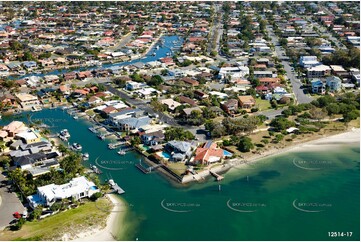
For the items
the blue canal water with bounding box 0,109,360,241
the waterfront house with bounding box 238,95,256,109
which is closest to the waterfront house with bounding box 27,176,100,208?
the blue canal water with bounding box 0,109,360,241

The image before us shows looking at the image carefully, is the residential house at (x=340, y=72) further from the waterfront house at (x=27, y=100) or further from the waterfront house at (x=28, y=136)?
the waterfront house at (x=28, y=136)

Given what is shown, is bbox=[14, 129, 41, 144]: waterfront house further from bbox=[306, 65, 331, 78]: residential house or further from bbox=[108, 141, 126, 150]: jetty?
bbox=[306, 65, 331, 78]: residential house

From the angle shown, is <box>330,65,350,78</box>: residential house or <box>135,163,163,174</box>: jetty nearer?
<box>135,163,163,174</box>: jetty

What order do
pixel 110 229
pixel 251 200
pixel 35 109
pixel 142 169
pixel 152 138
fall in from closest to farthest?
pixel 110 229, pixel 251 200, pixel 142 169, pixel 152 138, pixel 35 109

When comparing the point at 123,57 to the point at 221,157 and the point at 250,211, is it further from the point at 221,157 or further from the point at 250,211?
the point at 250,211

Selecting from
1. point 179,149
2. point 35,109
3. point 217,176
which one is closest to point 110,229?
point 217,176

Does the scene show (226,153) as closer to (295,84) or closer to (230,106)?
(230,106)
